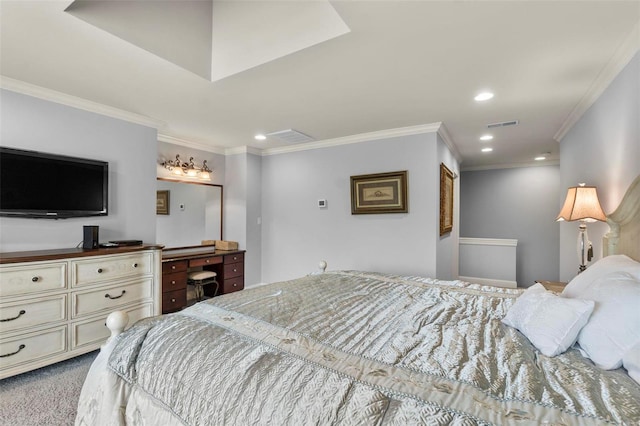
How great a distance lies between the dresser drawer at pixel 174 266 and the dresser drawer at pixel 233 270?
2.20ft

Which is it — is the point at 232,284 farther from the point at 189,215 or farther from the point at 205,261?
the point at 189,215

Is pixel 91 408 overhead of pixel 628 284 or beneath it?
beneath

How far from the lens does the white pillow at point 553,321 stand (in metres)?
1.18

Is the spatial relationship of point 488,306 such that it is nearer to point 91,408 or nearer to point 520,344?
point 520,344

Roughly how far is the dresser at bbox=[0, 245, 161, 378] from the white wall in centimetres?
213

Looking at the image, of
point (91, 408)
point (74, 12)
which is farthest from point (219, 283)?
point (74, 12)

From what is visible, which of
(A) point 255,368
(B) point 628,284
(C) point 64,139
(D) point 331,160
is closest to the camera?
(A) point 255,368

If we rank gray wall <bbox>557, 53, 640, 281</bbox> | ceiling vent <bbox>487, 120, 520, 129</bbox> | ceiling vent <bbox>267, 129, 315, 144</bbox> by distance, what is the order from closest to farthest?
gray wall <bbox>557, 53, 640, 281</bbox> < ceiling vent <bbox>487, 120, 520, 129</bbox> < ceiling vent <bbox>267, 129, 315, 144</bbox>

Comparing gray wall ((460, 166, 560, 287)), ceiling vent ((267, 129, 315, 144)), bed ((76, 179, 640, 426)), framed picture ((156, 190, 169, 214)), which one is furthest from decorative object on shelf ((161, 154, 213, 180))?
gray wall ((460, 166, 560, 287))

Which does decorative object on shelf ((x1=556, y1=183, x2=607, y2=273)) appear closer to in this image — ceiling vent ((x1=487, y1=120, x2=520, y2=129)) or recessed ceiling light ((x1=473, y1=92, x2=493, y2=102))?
recessed ceiling light ((x1=473, y1=92, x2=493, y2=102))

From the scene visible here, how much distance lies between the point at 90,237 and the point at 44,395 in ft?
4.12

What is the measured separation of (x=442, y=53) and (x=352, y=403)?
2.16m

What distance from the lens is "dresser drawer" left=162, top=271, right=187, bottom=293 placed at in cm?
360

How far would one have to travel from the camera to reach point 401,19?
169cm
